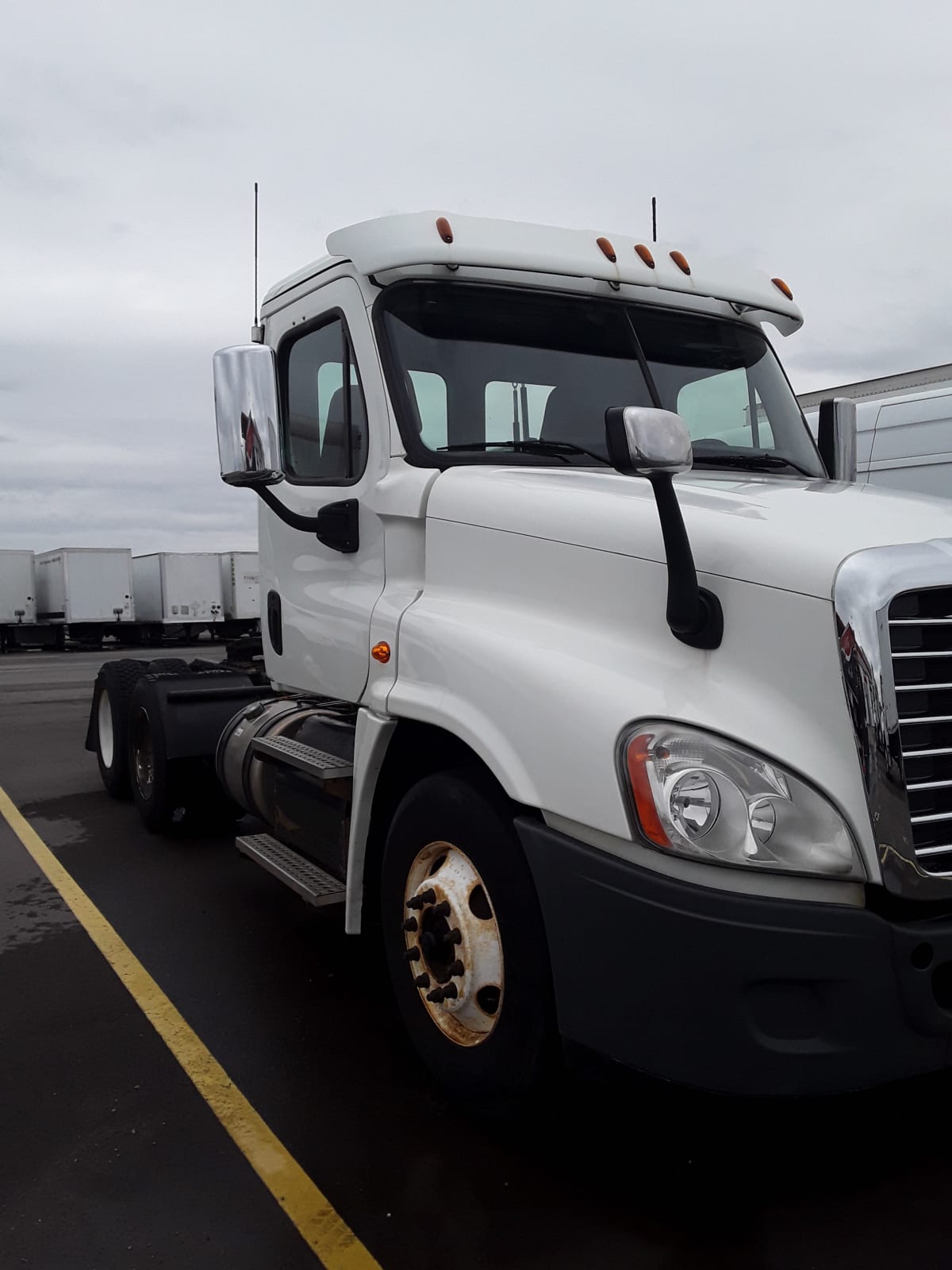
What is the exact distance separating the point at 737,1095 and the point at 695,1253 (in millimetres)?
509

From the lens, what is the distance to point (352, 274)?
4.05m

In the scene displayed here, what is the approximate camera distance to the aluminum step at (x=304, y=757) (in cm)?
392

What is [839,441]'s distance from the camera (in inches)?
176

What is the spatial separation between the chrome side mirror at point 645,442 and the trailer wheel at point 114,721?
5.80 m

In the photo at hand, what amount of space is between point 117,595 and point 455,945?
36.5 m

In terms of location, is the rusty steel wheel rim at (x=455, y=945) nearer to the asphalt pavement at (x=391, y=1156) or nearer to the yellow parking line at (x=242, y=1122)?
the asphalt pavement at (x=391, y=1156)

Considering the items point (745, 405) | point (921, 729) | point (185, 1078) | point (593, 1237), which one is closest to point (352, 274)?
point (745, 405)

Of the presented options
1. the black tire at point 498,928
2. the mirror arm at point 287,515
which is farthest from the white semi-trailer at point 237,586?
the black tire at point 498,928

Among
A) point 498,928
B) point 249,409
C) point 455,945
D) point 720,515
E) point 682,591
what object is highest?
point 249,409

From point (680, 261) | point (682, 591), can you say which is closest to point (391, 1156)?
point (682, 591)

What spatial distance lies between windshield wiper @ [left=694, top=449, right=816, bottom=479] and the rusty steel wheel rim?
5.48ft

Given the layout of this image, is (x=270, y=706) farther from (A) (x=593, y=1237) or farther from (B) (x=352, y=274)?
(A) (x=593, y=1237)

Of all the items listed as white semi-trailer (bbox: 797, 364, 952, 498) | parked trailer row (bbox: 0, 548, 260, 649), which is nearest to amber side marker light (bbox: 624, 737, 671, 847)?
white semi-trailer (bbox: 797, 364, 952, 498)

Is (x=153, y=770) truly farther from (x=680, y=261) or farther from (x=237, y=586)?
(x=237, y=586)
